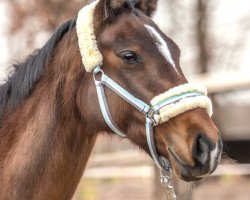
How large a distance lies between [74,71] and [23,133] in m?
0.46

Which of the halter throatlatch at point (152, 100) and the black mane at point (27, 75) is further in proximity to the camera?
the black mane at point (27, 75)

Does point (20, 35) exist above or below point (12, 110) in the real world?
above

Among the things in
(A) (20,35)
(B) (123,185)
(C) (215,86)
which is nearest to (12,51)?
(A) (20,35)

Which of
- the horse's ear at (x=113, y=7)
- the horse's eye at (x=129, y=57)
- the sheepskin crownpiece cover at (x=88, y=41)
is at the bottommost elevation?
the horse's eye at (x=129, y=57)

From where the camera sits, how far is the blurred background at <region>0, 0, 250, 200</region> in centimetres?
590

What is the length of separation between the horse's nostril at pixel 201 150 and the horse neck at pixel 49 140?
75 cm

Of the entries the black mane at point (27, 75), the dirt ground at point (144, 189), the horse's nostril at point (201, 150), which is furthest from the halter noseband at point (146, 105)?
the dirt ground at point (144, 189)

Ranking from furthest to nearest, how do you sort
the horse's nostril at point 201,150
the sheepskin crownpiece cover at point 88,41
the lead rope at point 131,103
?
the sheepskin crownpiece cover at point 88,41
the lead rope at point 131,103
the horse's nostril at point 201,150

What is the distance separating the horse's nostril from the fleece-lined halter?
19 centimetres

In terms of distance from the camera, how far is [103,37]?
12.4ft

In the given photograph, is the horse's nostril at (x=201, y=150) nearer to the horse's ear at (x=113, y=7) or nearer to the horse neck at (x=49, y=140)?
the horse neck at (x=49, y=140)

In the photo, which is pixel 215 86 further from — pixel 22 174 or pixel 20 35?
pixel 20 35

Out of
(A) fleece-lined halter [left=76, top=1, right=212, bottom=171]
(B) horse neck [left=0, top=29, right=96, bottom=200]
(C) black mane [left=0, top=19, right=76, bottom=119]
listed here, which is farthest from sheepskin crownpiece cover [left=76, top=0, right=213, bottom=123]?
(C) black mane [left=0, top=19, right=76, bottom=119]

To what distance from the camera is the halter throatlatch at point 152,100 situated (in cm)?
348
